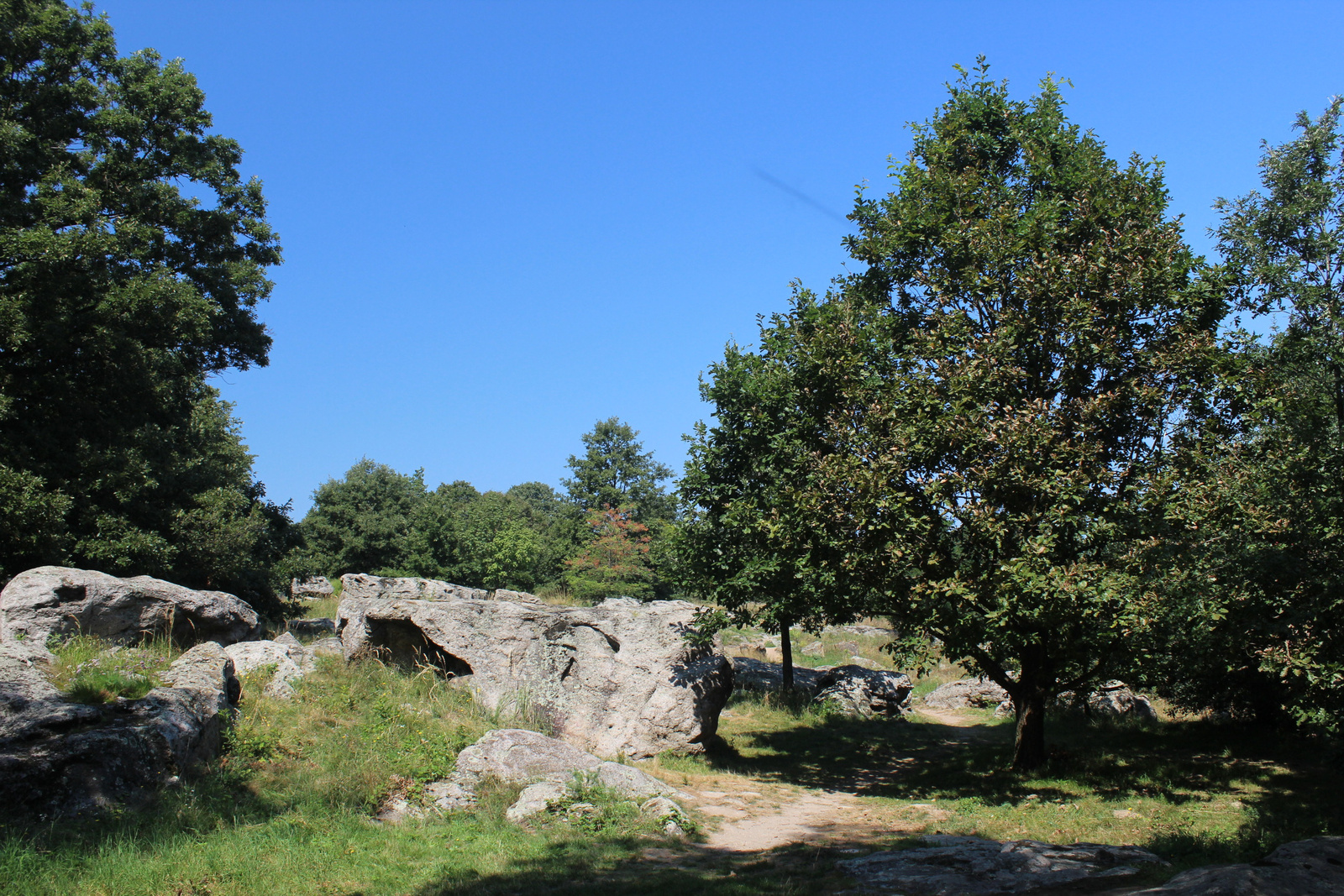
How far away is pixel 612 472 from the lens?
75.0m

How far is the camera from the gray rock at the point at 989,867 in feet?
23.7

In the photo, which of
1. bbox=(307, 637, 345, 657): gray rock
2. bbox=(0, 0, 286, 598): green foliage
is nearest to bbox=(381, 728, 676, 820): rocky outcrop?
bbox=(307, 637, 345, 657): gray rock

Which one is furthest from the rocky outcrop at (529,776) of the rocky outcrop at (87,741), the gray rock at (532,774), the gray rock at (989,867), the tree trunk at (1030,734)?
the tree trunk at (1030,734)

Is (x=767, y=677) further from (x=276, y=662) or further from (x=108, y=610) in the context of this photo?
(x=108, y=610)

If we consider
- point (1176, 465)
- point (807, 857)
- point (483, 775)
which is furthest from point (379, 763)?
point (1176, 465)

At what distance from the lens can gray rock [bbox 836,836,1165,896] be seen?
7.24 m

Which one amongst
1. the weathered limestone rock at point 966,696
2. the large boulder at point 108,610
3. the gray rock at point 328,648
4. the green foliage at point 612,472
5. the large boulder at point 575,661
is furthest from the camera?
the green foliage at point 612,472

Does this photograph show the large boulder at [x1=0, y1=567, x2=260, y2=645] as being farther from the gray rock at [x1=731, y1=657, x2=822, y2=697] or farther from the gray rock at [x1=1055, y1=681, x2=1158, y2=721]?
the gray rock at [x1=1055, y1=681, x2=1158, y2=721]

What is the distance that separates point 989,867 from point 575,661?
9.13 meters

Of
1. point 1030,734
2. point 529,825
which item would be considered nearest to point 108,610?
point 529,825

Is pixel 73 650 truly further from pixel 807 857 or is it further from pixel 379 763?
pixel 807 857

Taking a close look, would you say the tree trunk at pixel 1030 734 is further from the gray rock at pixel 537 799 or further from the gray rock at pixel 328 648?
the gray rock at pixel 328 648

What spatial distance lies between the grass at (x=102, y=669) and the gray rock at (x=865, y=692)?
1634 centimetres

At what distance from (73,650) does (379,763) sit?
4514mm
